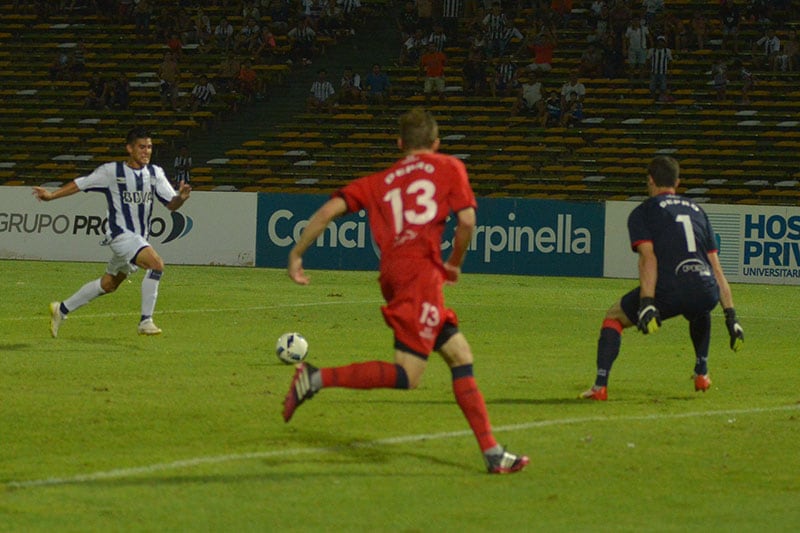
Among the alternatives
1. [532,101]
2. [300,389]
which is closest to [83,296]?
[300,389]

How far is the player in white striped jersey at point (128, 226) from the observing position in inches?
584

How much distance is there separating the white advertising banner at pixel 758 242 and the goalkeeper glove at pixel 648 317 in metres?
16.5

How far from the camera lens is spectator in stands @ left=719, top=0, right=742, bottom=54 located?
33125mm

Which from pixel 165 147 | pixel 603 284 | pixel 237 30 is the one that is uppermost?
pixel 237 30

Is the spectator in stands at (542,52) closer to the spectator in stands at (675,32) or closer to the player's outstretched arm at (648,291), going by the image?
the spectator in stands at (675,32)

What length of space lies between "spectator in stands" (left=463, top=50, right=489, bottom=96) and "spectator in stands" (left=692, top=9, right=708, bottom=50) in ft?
16.9

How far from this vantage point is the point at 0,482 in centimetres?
704

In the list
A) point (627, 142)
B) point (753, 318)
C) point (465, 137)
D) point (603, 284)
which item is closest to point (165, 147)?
point (465, 137)

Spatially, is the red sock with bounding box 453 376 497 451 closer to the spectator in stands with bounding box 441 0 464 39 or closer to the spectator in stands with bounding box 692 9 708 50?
the spectator in stands with bounding box 692 9 708 50

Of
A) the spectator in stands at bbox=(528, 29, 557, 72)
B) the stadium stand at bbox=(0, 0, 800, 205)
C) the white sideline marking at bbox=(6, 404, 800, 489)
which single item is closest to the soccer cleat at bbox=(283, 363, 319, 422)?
A: the white sideline marking at bbox=(6, 404, 800, 489)

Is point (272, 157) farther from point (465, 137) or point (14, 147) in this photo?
point (14, 147)

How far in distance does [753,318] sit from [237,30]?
21.8m

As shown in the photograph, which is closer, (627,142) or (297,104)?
(627,142)

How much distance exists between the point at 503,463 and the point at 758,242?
19.9 m
